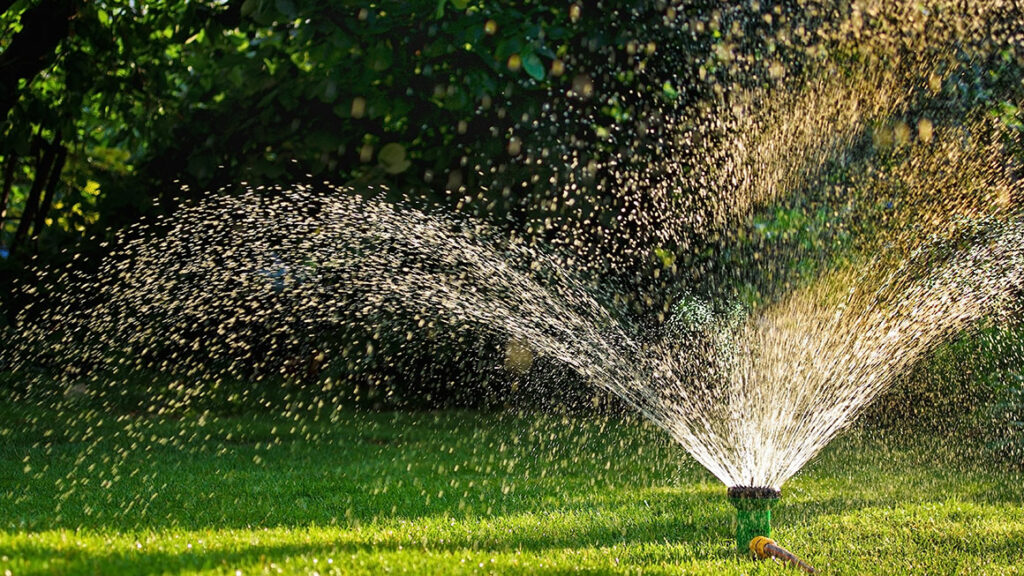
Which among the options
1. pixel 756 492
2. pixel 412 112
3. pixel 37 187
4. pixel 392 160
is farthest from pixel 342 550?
pixel 37 187

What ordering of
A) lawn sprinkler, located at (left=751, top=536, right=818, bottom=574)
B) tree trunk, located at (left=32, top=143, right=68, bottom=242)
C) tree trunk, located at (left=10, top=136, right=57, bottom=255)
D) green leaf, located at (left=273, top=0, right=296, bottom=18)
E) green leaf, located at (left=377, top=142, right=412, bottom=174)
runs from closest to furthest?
lawn sprinkler, located at (left=751, top=536, right=818, bottom=574) < green leaf, located at (left=273, top=0, right=296, bottom=18) < green leaf, located at (left=377, top=142, right=412, bottom=174) < tree trunk, located at (left=32, top=143, right=68, bottom=242) < tree trunk, located at (left=10, top=136, right=57, bottom=255)

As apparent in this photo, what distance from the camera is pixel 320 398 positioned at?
33.2 feet

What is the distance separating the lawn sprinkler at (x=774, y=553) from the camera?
13.0 feet

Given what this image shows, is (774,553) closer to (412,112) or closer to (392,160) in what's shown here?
(392,160)

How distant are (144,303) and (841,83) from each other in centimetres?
706

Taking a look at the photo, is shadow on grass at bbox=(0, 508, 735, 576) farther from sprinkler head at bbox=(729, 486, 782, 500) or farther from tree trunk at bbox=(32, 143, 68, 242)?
tree trunk at bbox=(32, 143, 68, 242)

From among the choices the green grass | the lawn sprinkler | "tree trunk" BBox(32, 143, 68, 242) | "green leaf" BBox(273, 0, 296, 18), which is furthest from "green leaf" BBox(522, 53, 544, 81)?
"tree trunk" BBox(32, 143, 68, 242)

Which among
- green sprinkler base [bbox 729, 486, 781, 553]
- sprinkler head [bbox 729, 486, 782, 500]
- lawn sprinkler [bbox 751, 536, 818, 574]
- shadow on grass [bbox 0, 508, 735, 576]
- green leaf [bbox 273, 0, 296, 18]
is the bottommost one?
shadow on grass [bbox 0, 508, 735, 576]

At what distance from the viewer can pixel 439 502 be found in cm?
557

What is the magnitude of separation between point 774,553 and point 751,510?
7.8 inches

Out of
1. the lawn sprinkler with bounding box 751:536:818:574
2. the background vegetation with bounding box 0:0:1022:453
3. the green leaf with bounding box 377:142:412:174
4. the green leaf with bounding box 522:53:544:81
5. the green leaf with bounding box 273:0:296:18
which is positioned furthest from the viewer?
the green leaf with bounding box 377:142:412:174

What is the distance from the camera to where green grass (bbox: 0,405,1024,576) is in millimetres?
3979

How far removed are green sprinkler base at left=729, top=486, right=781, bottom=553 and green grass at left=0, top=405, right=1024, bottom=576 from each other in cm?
13

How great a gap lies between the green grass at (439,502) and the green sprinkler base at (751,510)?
127 mm
